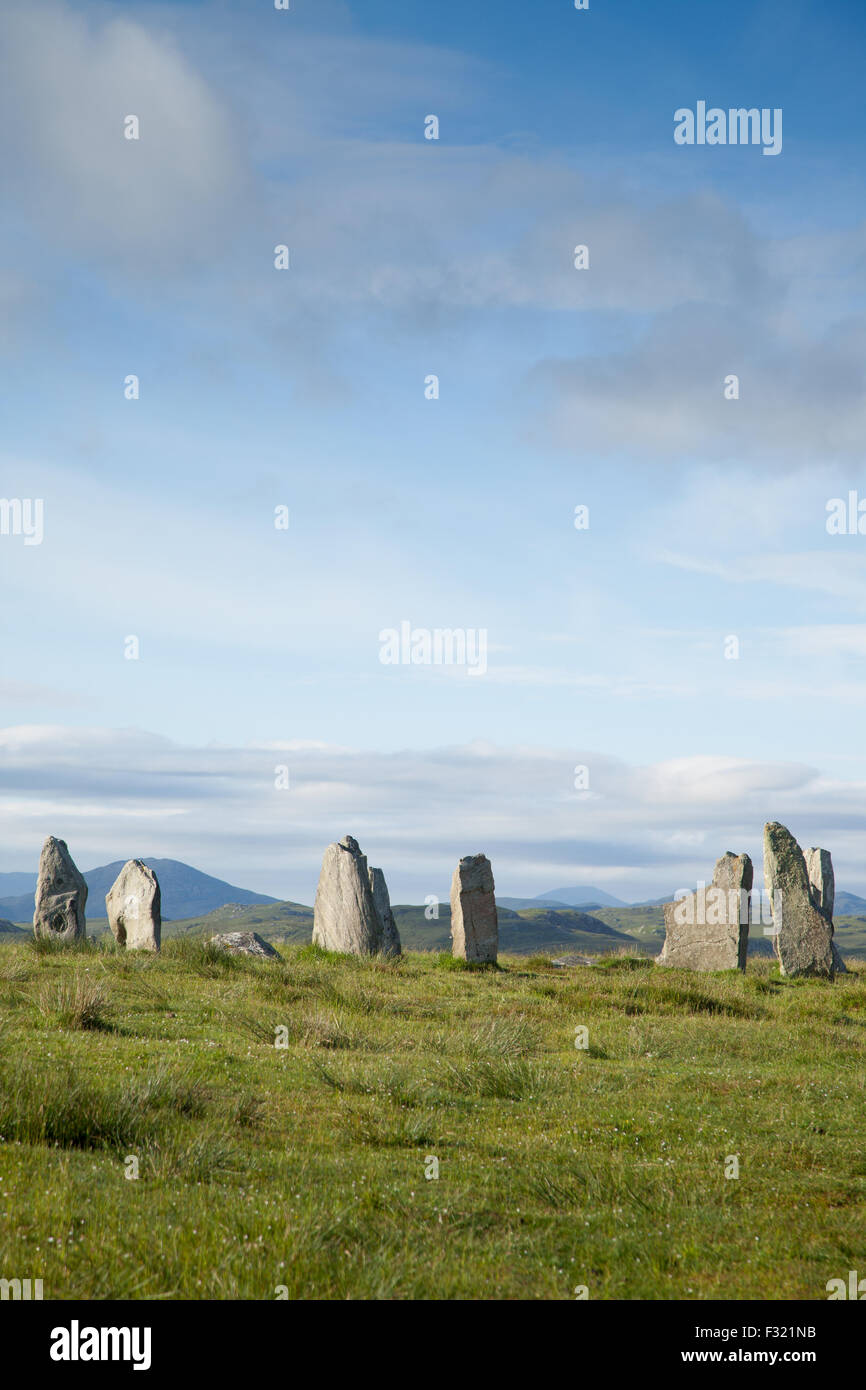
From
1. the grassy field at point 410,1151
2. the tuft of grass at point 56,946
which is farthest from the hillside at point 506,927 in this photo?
the grassy field at point 410,1151

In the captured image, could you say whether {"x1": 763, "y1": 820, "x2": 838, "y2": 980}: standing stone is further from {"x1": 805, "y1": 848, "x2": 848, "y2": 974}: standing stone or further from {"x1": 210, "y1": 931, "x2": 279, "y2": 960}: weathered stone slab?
{"x1": 210, "y1": 931, "x2": 279, "y2": 960}: weathered stone slab

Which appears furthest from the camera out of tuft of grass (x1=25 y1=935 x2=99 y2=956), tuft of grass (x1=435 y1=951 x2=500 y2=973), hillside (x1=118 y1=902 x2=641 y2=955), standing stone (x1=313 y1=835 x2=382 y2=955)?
hillside (x1=118 y1=902 x2=641 y2=955)

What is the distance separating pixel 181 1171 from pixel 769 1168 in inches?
183

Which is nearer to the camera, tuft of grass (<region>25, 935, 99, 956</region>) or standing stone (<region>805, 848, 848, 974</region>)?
tuft of grass (<region>25, 935, 99, 956</region>)

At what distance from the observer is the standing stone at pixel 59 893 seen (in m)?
24.8

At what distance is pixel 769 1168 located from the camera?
27.1 feet

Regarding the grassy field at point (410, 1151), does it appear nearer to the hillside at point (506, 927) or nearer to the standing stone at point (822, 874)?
the standing stone at point (822, 874)

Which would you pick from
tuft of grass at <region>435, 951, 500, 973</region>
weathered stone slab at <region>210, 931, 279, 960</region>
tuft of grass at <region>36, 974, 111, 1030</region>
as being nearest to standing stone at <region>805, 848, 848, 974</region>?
tuft of grass at <region>435, 951, 500, 973</region>

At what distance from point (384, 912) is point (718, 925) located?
840cm

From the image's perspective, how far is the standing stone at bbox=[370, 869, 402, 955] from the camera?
82.2 feet

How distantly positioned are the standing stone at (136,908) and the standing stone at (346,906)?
3912mm

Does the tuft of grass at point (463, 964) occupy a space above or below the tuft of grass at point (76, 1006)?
below

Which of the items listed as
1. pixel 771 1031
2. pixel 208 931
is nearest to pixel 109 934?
pixel 208 931

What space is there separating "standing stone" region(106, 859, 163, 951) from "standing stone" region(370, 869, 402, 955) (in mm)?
5222
